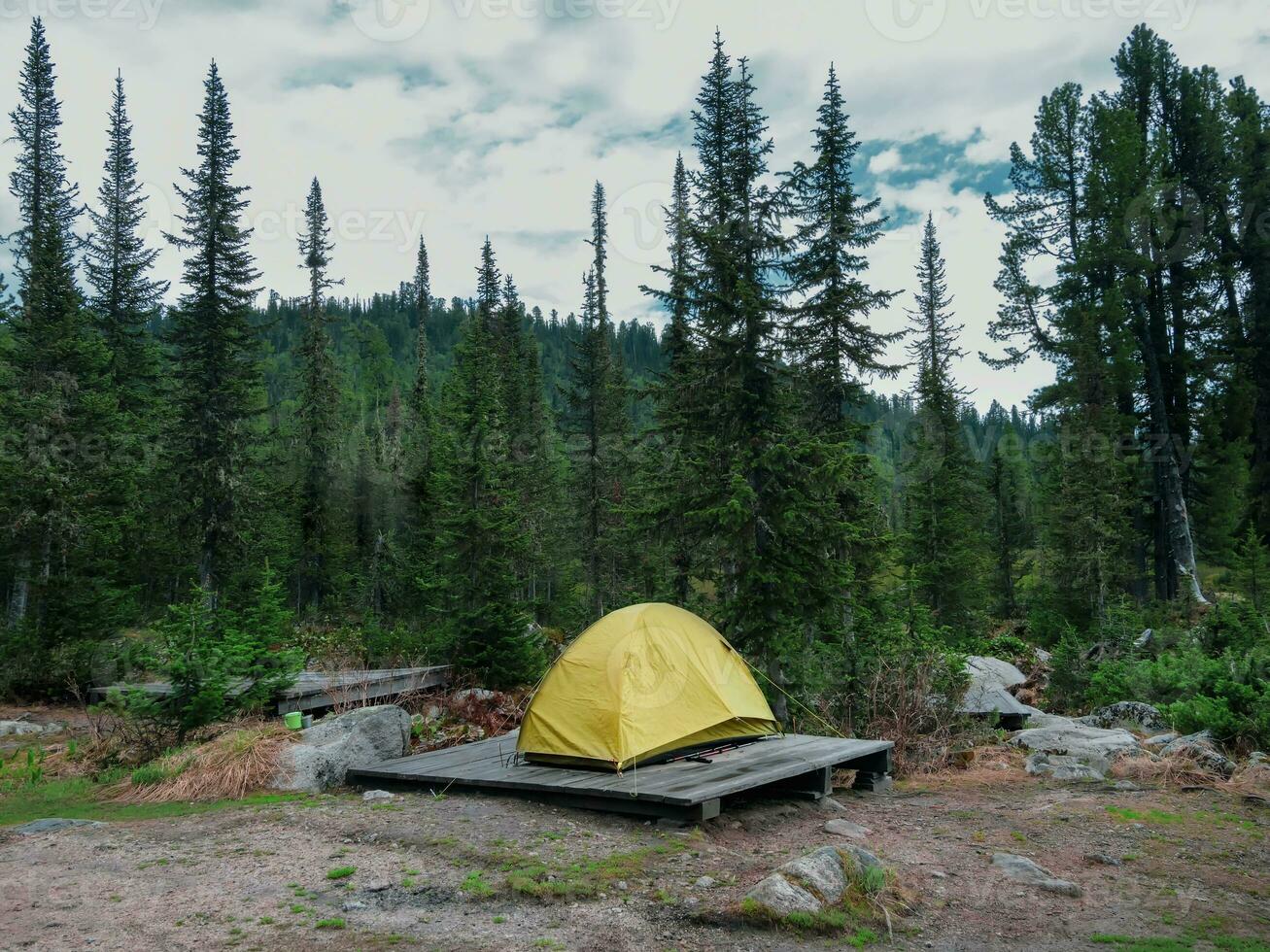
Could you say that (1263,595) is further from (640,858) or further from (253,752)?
(253,752)

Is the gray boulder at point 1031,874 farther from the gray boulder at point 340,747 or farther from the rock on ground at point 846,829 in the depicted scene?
the gray boulder at point 340,747

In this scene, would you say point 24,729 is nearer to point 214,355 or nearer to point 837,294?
point 214,355

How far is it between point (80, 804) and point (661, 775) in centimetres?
609

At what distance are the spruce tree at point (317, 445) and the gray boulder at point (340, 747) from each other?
2138 cm

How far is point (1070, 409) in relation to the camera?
24781mm

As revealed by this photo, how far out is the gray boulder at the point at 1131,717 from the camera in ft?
41.5

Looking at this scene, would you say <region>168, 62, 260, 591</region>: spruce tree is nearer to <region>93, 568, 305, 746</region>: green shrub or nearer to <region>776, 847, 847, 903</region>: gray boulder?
<region>93, 568, 305, 746</region>: green shrub

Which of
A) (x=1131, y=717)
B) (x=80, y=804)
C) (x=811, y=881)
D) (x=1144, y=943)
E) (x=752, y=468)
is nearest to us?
(x=1144, y=943)

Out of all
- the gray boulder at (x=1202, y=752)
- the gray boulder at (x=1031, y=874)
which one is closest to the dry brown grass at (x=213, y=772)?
the gray boulder at (x=1031, y=874)

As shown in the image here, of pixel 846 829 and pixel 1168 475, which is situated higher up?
pixel 1168 475

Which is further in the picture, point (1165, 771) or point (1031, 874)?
point (1165, 771)

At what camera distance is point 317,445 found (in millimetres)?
31703

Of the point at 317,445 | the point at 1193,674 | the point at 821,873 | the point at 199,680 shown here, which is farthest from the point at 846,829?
the point at 317,445

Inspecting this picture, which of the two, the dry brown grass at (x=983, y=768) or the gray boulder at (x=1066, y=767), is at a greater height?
the gray boulder at (x=1066, y=767)
